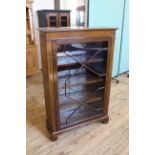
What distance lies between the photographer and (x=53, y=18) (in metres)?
3.87

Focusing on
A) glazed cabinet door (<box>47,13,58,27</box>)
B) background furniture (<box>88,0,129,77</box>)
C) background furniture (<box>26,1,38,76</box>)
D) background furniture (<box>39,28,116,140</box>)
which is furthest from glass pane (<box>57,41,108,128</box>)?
glazed cabinet door (<box>47,13,58,27</box>)

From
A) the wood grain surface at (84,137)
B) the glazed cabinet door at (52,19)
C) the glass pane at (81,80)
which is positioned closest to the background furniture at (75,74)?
the glass pane at (81,80)

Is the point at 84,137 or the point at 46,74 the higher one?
the point at 46,74

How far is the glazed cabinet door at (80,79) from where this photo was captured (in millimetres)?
1746

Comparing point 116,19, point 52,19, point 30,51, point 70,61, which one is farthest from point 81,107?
point 52,19

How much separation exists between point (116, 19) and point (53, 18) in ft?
4.87

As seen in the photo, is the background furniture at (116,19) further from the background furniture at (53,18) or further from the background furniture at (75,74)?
the background furniture at (53,18)

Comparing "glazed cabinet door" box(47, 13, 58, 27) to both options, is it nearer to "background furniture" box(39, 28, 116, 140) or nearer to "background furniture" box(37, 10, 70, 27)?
"background furniture" box(37, 10, 70, 27)

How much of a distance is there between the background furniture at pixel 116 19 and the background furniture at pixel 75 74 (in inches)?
37.1

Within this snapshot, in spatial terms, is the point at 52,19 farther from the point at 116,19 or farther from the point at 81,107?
the point at 81,107
